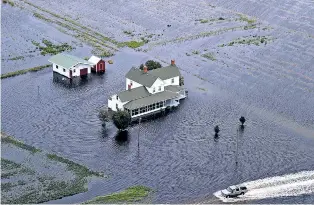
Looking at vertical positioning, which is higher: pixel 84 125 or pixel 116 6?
pixel 116 6

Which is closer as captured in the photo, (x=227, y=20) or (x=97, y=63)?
(x=97, y=63)

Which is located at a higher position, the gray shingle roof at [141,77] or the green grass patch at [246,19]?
the green grass patch at [246,19]

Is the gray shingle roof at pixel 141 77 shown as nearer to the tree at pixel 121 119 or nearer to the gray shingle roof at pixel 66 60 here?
the tree at pixel 121 119

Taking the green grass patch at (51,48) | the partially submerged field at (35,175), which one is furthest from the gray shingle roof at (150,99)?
the green grass patch at (51,48)

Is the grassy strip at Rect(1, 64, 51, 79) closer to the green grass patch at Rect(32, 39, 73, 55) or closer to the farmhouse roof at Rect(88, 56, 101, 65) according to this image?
the green grass patch at Rect(32, 39, 73, 55)

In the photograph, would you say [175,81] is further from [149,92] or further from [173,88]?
[149,92]

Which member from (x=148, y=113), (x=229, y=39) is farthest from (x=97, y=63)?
(x=229, y=39)

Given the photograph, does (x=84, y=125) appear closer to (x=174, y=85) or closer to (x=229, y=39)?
(x=174, y=85)
